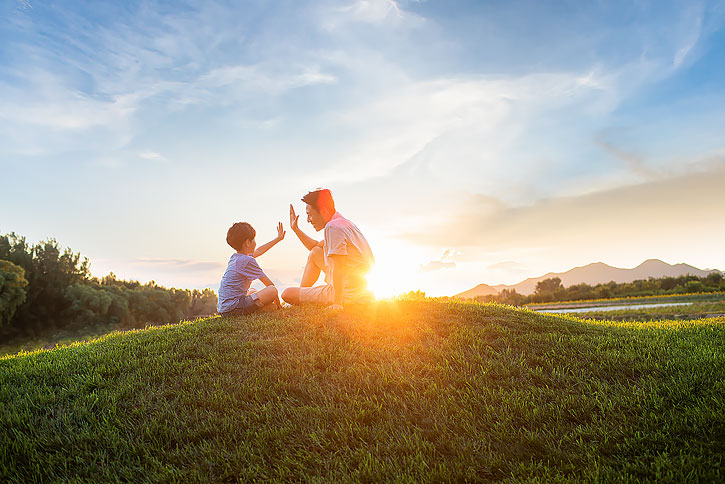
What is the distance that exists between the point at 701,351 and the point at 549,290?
3073cm

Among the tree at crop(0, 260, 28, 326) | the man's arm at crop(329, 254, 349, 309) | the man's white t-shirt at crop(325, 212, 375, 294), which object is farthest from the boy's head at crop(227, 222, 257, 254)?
the tree at crop(0, 260, 28, 326)

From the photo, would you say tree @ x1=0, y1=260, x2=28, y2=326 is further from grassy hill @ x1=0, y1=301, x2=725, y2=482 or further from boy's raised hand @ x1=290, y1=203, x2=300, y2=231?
boy's raised hand @ x1=290, y1=203, x2=300, y2=231

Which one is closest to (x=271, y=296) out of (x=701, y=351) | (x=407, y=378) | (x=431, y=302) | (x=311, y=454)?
(x=431, y=302)

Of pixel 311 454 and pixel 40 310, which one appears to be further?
pixel 40 310

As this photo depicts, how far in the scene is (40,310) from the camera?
34.7 m

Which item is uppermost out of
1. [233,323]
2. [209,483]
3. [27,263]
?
[27,263]

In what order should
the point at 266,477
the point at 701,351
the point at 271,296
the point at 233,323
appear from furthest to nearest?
the point at 271,296 < the point at 233,323 < the point at 701,351 < the point at 266,477

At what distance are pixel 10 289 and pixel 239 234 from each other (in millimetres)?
31205

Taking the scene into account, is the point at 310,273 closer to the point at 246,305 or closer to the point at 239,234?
the point at 246,305

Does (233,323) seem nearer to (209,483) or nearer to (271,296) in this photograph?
(271,296)

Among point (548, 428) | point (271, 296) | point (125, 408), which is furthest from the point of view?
point (271, 296)

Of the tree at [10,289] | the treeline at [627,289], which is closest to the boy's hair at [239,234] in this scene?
the treeline at [627,289]

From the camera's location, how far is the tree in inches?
1131

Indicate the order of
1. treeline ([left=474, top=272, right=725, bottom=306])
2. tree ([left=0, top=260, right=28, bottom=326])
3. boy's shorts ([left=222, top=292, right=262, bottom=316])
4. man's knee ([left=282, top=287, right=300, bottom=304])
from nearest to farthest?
boy's shorts ([left=222, top=292, right=262, bottom=316])
man's knee ([left=282, top=287, right=300, bottom=304])
treeline ([left=474, top=272, right=725, bottom=306])
tree ([left=0, top=260, right=28, bottom=326])
